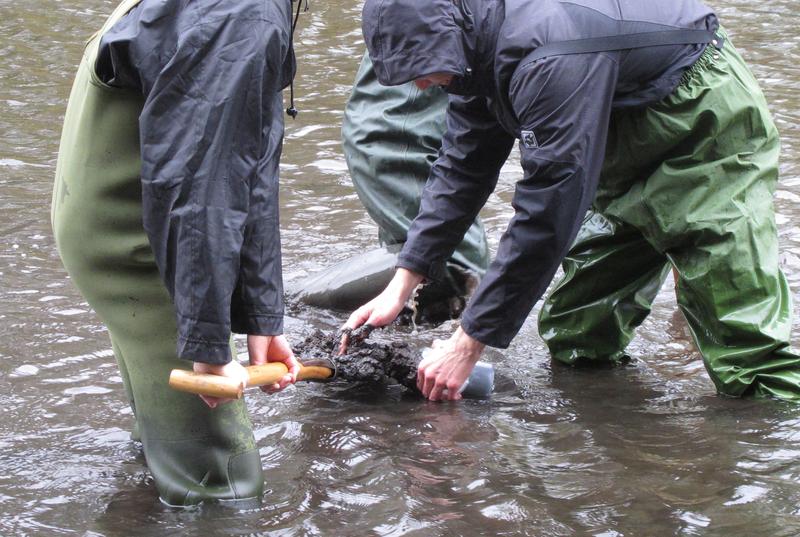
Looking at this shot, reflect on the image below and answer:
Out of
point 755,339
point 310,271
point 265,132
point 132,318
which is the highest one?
point 265,132

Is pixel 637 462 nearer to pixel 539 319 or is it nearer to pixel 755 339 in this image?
Result: pixel 755 339

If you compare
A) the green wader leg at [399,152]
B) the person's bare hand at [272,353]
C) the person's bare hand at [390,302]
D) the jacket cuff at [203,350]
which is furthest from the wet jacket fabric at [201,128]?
the green wader leg at [399,152]

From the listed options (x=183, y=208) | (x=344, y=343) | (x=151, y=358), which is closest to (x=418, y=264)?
(x=344, y=343)

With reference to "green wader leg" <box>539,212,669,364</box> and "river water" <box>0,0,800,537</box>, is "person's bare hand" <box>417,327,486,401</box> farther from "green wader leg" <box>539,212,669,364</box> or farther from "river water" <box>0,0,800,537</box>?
"green wader leg" <box>539,212,669,364</box>

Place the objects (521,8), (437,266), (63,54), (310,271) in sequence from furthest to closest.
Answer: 1. (63,54)
2. (310,271)
3. (437,266)
4. (521,8)

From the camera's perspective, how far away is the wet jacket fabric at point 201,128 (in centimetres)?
257

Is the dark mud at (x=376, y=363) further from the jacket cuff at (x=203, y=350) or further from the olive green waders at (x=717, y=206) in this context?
the jacket cuff at (x=203, y=350)

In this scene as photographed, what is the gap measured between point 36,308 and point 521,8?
2664 mm

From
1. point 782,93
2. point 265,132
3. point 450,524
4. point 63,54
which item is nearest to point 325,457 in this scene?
point 450,524

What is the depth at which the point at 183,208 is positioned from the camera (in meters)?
2.58

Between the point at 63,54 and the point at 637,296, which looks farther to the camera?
the point at 63,54

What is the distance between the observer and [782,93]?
326 inches

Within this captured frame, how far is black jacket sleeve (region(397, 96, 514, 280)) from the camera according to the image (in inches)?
152

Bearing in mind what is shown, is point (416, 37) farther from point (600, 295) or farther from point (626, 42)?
point (600, 295)
